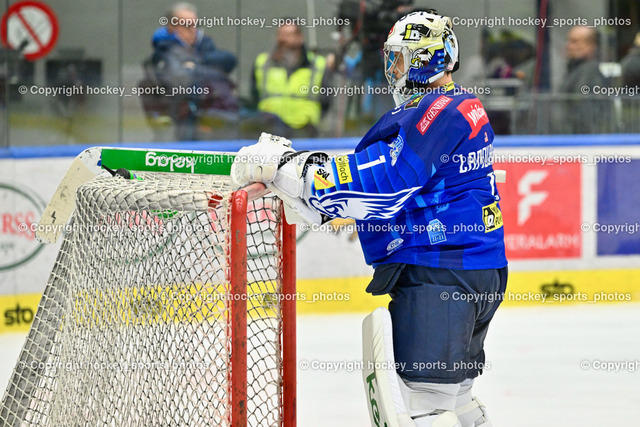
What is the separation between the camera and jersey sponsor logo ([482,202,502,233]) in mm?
2057

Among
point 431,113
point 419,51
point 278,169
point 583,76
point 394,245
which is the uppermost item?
point 583,76

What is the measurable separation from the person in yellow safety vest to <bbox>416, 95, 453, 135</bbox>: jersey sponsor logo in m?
3.63

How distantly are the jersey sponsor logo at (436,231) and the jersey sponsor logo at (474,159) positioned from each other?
13 centimetres

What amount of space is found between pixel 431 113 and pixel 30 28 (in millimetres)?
3971

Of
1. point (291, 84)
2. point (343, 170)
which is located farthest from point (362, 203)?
point (291, 84)

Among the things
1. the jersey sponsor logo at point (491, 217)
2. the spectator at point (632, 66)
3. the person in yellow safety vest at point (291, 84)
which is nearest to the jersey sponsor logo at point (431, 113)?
the jersey sponsor logo at point (491, 217)

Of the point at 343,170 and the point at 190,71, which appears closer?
the point at 343,170

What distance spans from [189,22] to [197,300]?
387 centimetres

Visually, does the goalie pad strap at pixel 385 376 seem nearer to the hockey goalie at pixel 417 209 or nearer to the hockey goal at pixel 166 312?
the hockey goalie at pixel 417 209

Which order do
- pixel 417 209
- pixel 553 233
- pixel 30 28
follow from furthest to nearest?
1. pixel 553 233
2. pixel 30 28
3. pixel 417 209

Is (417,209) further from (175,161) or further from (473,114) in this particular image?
(175,161)

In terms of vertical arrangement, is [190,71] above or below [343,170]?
above

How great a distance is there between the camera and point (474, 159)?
6.61 ft

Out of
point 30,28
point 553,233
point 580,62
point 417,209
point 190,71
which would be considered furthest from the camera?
point 580,62
